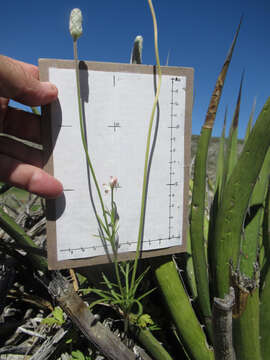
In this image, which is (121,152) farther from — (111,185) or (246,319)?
(246,319)

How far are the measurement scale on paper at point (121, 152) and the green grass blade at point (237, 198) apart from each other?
Result: 0.13m

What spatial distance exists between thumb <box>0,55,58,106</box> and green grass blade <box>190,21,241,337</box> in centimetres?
39

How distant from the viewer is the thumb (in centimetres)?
58

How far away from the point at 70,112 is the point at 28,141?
0.26 m

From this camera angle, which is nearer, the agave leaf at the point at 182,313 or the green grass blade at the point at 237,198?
the green grass blade at the point at 237,198

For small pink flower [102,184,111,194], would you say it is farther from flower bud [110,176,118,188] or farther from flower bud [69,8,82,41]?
flower bud [69,8,82,41]

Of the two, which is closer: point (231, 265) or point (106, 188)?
point (231, 265)

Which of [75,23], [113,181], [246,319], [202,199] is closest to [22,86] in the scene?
[75,23]

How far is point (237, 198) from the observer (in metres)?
0.67

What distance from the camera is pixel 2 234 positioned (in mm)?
1149

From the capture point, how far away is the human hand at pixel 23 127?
1.95ft

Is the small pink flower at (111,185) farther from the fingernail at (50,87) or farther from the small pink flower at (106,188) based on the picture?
the fingernail at (50,87)

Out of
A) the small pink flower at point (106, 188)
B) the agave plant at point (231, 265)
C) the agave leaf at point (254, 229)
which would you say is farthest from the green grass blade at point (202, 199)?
the small pink flower at point (106, 188)

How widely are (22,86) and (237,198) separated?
0.60 meters
